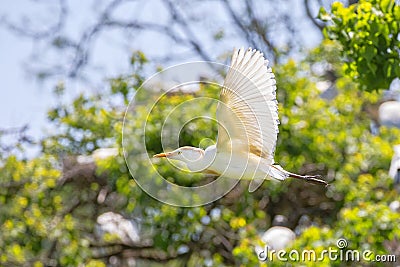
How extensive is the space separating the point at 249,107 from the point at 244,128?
0.05 meters

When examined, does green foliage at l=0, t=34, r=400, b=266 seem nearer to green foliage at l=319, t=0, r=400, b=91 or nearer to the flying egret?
Result: green foliage at l=319, t=0, r=400, b=91

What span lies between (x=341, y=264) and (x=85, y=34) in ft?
14.4

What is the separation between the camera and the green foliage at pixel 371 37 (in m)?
2.95

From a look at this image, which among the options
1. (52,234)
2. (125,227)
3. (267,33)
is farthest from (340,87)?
(267,33)

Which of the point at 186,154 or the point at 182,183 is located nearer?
the point at 186,154

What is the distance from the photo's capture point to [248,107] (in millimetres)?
1696

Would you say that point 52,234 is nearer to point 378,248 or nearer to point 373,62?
point 378,248

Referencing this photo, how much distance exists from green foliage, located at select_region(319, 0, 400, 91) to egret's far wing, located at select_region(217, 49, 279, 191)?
1315 millimetres
